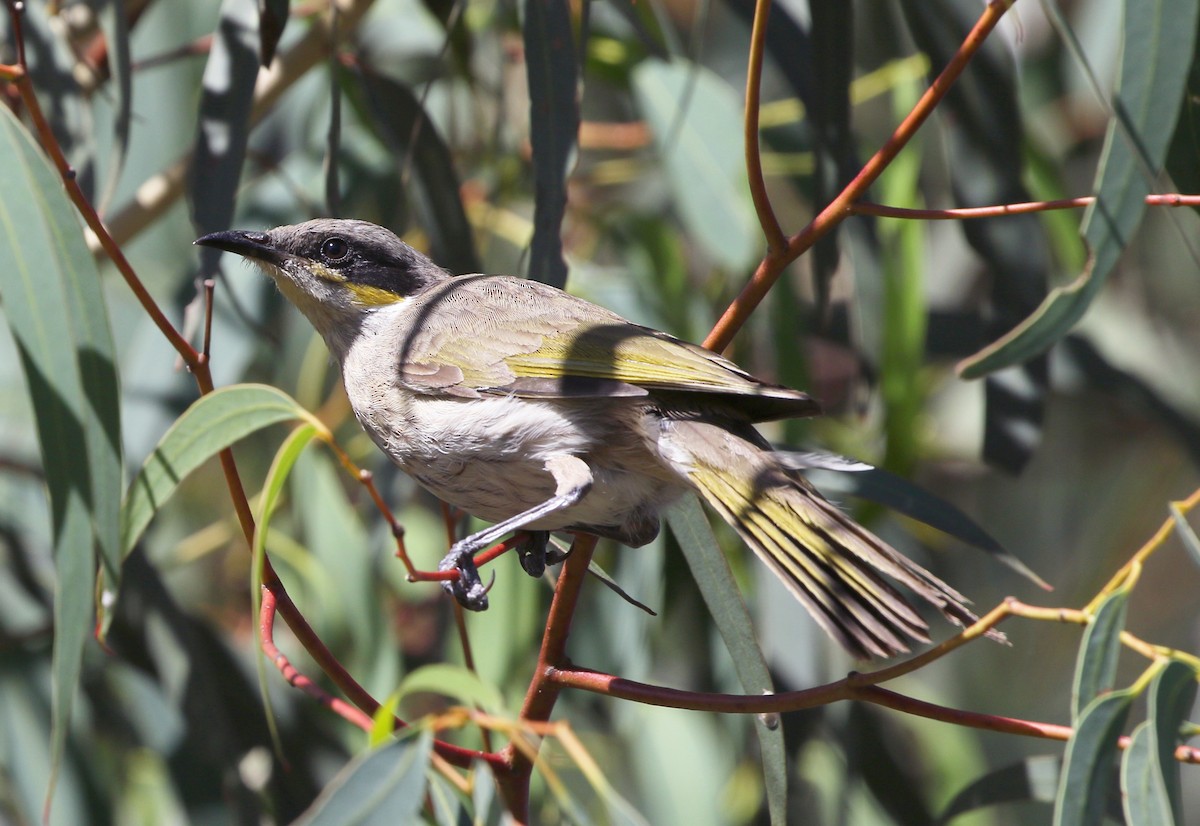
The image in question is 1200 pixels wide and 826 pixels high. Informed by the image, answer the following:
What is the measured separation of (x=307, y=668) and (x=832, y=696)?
8.00 feet

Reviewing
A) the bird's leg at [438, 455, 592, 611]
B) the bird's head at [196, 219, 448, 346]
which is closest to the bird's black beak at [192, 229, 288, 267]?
the bird's head at [196, 219, 448, 346]

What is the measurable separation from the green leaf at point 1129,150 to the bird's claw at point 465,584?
844mm

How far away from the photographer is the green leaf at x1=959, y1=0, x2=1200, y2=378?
193 cm

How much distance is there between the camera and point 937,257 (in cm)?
459

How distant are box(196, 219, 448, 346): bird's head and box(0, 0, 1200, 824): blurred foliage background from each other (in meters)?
0.13

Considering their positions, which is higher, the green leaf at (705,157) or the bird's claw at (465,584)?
the green leaf at (705,157)

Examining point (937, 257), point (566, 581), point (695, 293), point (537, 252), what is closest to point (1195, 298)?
point (937, 257)

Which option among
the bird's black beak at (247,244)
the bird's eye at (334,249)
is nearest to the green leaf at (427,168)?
the bird's eye at (334,249)

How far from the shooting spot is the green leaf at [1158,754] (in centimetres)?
173

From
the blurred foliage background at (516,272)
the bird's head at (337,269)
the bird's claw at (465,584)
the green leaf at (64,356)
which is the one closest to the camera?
the green leaf at (64,356)

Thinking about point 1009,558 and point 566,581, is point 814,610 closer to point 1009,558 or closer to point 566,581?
point 566,581

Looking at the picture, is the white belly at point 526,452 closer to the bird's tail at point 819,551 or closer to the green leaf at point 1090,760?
the bird's tail at point 819,551

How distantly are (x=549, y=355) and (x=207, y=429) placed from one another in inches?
25.1

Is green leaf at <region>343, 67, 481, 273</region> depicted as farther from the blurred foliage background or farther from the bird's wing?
the bird's wing
